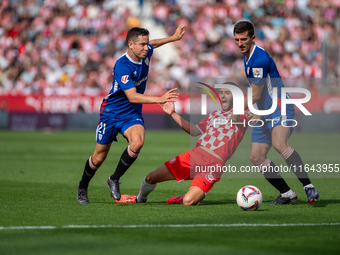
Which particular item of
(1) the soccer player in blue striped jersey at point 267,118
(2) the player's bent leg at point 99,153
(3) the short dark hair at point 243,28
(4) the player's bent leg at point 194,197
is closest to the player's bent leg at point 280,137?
(1) the soccer player in blue striped jersey at point 267,118

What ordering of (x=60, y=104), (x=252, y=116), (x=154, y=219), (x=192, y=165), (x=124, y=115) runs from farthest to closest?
(x=60, y=104) → (x=124, y=115) → (x=192, y=165) → (x=252, y=116) → (x=154, y=219)

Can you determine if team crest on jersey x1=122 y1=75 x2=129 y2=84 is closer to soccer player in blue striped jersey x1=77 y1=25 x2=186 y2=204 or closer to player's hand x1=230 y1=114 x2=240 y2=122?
soccer player in blue striped jersey x1=77 y1=25 x2=186 y2=204

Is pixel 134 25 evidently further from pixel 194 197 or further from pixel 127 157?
pixel 194 197

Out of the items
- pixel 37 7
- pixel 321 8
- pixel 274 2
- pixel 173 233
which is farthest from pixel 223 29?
pixel 173 233

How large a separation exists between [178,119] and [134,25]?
20.8 m

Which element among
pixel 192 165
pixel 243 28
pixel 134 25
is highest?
pixel 134 25

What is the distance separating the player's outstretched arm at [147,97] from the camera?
18.7ft

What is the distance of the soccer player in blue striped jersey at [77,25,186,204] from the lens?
6.28 metres

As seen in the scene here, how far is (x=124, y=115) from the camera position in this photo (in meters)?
6.50

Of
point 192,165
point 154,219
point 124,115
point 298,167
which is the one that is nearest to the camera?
point 154,219

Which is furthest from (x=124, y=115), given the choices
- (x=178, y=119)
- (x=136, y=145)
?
(x=178, y=119)

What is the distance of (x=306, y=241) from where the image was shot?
4.10m

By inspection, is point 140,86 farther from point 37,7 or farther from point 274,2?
point 37,7

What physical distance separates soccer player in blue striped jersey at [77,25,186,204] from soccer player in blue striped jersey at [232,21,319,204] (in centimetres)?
104
